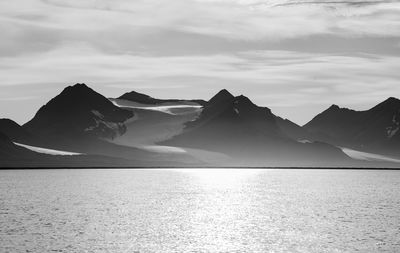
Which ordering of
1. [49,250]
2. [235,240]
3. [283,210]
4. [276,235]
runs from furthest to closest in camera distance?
[283,210] → [276,235] → [235,240] → [49,250]

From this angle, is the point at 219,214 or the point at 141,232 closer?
the point at 141,232

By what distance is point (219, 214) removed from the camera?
11975 cm

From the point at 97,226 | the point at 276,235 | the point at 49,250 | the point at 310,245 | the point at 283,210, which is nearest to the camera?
the point at 49,250

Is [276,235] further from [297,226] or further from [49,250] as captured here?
[49,250]

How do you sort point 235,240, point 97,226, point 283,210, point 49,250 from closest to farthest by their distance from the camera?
point 49,250
point 235,240
point 97,226
point 283,210

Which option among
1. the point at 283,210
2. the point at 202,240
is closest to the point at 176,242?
the point at 202,240

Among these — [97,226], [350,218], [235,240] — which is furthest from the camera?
[350,218]

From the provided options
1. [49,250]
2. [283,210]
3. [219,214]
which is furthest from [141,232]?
[283,210]

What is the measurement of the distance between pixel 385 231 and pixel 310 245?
20.0 meters

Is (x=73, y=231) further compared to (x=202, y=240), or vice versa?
(x=73, y=231)

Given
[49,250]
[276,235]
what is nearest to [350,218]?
[276,235]

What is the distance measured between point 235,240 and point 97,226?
78.6 feet

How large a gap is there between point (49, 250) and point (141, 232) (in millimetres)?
20071

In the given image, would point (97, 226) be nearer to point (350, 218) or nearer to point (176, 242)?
point (176, 242)
